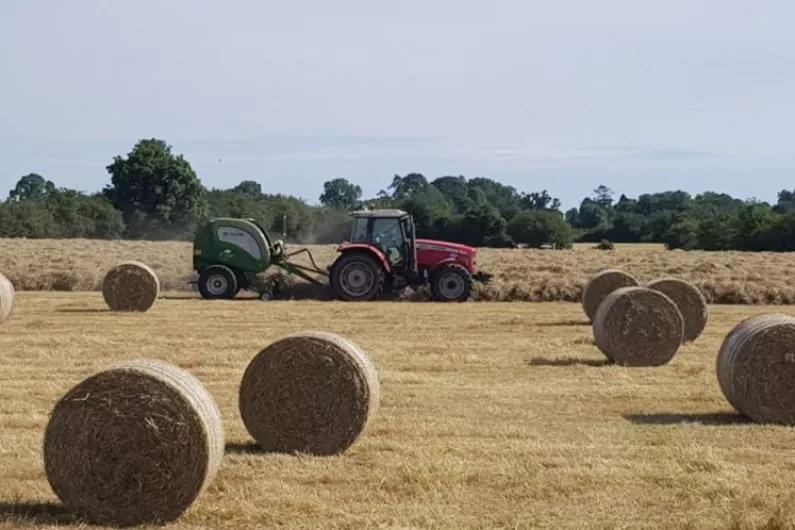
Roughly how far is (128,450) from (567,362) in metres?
8.04

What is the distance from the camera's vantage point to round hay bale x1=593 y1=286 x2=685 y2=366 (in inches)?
555

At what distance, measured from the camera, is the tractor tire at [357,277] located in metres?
23.5

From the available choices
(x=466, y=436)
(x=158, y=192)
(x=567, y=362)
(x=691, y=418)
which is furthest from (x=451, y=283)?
(x=158, y=192)

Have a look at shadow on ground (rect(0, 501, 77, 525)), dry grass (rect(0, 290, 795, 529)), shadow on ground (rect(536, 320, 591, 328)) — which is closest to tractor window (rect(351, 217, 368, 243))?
shadow on ground (rect(536, 320, 591, 328))

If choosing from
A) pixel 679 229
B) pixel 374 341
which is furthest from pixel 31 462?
pixel 679 229

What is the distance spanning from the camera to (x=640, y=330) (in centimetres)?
1412

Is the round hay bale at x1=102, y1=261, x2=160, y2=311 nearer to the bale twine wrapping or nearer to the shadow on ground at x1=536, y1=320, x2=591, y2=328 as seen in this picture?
the shadow on ground at x1=536, y1=320, x2=591, y2=328

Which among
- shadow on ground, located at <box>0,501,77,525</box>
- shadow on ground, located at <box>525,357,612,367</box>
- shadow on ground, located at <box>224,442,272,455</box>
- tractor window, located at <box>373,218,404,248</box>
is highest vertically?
tractor window, located at <box>373,218,404,248</box>

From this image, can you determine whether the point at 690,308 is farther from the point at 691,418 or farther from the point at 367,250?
the point at 367,250

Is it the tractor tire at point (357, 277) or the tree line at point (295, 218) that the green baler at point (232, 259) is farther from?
the tree line at point (295, 218)

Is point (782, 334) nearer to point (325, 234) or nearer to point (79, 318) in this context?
point (79, 318)

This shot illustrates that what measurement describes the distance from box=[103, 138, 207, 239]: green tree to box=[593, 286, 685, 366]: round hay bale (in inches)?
1863

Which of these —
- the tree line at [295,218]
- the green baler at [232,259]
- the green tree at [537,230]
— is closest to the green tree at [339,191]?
the tree line at [295,218]

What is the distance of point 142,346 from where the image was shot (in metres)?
15.5
